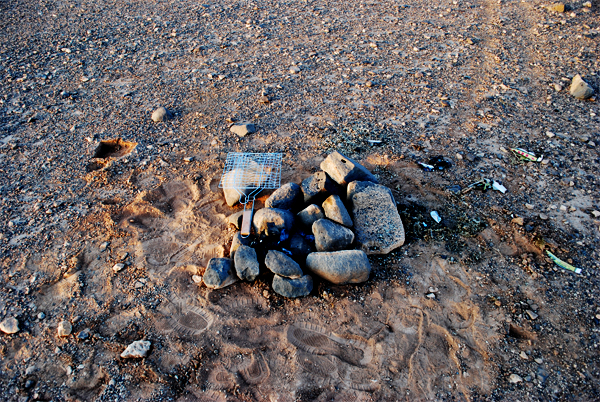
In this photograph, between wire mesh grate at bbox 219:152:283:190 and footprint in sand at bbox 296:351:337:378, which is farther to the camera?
wire mesh grate at bbox 219:152:283:190

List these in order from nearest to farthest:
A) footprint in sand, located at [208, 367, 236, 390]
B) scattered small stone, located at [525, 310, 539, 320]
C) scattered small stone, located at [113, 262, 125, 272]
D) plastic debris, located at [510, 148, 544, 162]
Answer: footprint in sand, located at [208, 367, 236, 390], scattered small stone, located at [525, 310, 539, 320], scattered small stone, located at [113, 262, 125, 272], plastic debris, located at [510, 148, 544, 162]

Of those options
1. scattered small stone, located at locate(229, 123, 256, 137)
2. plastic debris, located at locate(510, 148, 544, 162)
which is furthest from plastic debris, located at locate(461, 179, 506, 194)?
scattered small stone, located at locate(229, 123, 256, 137)

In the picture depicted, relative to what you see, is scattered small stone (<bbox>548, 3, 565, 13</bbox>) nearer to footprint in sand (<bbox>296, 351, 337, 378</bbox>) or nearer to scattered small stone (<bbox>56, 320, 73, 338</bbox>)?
footprint in sand (<bbox>296, 351, 337, 378</bbox>)

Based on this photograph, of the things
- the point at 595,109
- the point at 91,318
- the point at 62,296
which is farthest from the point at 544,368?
the point at 595,109

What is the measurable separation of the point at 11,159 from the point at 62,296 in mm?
2528

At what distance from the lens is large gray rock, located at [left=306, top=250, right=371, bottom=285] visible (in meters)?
3.23

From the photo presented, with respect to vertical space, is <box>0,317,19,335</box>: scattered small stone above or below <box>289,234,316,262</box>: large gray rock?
above

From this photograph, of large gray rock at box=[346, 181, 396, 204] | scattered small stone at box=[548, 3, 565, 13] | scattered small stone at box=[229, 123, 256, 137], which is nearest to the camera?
large gray rock at box=[346, 181, 396, 204]

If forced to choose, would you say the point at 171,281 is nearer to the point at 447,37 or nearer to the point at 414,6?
the point at 447,37

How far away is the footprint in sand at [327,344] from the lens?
287cm

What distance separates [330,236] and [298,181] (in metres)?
1.09

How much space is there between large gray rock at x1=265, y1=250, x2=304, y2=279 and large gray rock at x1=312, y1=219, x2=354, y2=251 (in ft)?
1.08

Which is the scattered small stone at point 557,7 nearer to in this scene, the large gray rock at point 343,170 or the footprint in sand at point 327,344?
the large gray rock at point 343,170

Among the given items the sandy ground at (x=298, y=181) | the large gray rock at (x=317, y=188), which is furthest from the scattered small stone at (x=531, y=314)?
the large gray rock at (x=317, y=188)
